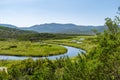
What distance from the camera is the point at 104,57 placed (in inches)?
1298

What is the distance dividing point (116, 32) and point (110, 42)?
402 centimetres

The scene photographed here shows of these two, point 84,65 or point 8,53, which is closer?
point 84,65

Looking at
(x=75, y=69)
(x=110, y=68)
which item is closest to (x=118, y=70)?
(x=110, y=68)

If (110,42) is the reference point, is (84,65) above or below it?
below

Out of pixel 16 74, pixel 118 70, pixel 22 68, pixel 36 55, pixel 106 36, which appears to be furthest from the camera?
pixel 36 55

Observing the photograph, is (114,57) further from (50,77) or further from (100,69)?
(50,77)

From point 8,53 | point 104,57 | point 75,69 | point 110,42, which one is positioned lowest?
point 8,53

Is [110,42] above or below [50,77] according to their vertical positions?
above

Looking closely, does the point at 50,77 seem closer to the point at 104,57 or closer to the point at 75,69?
the point at 75,69

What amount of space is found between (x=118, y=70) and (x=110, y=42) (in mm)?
3891

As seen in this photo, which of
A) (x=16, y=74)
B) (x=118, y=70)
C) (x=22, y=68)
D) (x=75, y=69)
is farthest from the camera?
(x=22, y=68)

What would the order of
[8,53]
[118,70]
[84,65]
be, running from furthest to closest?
1. [8,53]
2. [84,65]
3. [118,70]

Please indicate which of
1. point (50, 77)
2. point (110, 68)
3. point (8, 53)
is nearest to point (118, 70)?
point (110, 68)

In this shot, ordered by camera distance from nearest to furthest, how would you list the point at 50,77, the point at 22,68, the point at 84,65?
1. the point at 84,65
2. the point at 50,77
3. the point at 22,68
